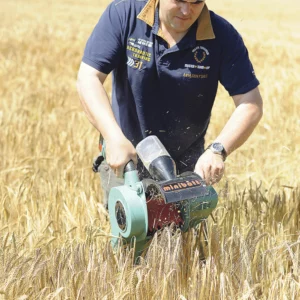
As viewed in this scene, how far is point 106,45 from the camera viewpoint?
A: 252 cm

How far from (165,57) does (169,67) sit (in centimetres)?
5

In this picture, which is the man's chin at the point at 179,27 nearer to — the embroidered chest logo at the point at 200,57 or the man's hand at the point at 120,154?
the embroidered chest logo at the point at 200,57

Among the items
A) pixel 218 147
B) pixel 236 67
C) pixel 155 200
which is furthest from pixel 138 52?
pixel 155 200

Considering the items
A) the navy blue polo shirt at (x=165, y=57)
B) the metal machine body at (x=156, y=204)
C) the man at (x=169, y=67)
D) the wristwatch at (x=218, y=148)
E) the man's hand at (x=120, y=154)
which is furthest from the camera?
the navy blue polo shirt at (x=165, y=57)

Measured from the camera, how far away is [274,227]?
2.90 m

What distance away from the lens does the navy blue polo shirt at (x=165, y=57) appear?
2557 mm

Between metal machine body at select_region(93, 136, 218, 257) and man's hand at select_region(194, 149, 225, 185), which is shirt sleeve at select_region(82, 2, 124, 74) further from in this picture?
man's hand at select_region(194, 149, 225, 185)

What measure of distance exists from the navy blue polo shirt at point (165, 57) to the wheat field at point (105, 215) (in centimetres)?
47

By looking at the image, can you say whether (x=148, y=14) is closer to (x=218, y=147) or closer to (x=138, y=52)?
(x=138, y=52)

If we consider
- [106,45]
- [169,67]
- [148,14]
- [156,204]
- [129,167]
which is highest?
[148,14]

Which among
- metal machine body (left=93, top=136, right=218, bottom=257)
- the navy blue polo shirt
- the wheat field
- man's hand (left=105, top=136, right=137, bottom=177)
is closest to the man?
the navy blue polo shirt

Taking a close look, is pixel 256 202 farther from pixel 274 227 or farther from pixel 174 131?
pixel 174 131

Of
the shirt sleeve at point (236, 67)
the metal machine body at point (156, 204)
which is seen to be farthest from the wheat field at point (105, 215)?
the shirt sleeve at point (236, 67)

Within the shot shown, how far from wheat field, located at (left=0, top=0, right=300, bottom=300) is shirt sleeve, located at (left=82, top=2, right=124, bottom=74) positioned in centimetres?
68
